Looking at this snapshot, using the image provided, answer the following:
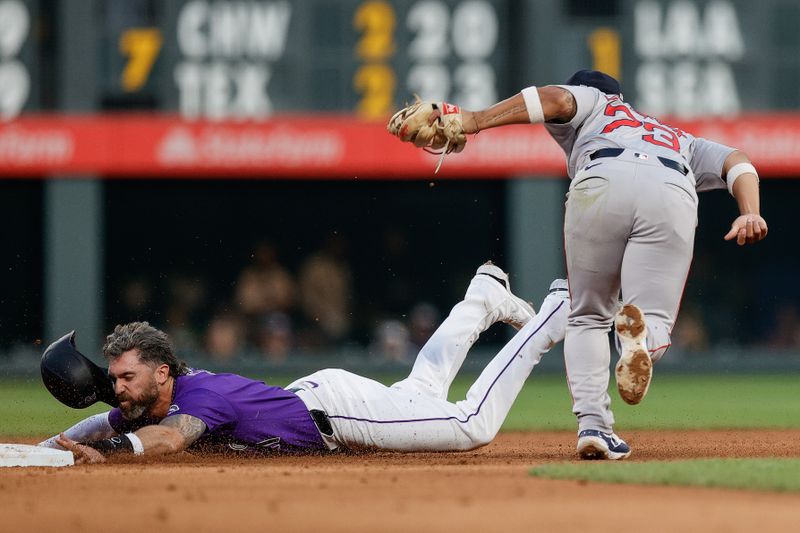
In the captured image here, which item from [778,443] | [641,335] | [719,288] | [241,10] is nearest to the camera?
[641,335]

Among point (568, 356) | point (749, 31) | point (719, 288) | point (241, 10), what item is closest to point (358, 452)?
point (568, 356)

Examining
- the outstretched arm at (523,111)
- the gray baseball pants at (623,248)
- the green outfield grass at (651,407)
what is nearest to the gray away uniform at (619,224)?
the gray baseball pants at (623,248)

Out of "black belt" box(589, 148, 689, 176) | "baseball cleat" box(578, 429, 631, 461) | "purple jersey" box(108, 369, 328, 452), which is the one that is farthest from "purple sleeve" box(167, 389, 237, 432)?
"black belt" box(589, 148, 689, 176)

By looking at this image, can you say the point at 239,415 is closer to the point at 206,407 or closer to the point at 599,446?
the point at 206,407

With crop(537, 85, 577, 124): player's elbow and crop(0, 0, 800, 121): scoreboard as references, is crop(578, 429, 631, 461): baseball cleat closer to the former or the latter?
crop(537, 85, 577, 124): player's elbow

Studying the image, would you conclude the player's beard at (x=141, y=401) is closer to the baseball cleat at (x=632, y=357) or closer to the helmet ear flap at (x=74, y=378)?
the helmet ear flap at (x=74, y=378)

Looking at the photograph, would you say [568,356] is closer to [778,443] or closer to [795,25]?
[778,443]
